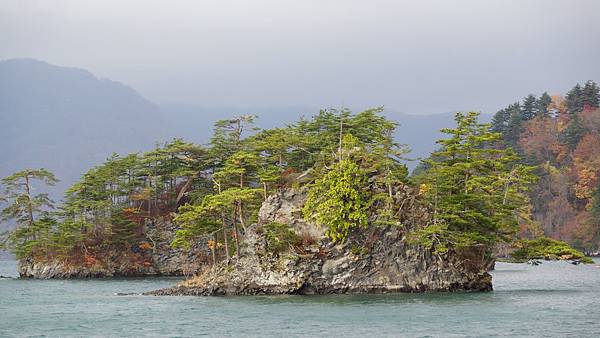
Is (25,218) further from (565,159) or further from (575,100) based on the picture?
(575,100)

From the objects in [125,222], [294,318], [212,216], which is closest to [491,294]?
[294,318]

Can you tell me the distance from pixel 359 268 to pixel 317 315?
11506 mm

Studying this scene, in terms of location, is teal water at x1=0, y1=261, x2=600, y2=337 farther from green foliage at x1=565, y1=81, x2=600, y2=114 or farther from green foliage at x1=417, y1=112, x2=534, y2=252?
green foliage at x1=565, y1=81, x2=600, y2=114

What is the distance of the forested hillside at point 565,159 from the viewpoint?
11656 centimetres

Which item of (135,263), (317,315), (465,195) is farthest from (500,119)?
(317,315)

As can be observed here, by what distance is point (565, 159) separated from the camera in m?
129

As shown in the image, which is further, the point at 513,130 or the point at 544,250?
the point at 513,130

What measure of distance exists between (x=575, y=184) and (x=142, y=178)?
2867 inches

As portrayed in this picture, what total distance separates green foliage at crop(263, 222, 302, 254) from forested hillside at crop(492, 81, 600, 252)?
67654mm

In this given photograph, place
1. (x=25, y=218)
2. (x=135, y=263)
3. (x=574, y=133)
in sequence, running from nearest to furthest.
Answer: (x=135, y=263) < (x=25, y=218) < (x=574, y=133)

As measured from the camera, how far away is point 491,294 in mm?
50938

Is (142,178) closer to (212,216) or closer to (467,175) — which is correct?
(212,216)

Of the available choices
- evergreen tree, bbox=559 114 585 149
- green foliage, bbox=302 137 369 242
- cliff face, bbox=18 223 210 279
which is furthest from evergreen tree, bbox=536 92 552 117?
green foliage, bbox=302 137 369 242

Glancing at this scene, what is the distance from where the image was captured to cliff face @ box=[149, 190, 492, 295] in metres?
51.4
